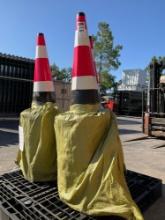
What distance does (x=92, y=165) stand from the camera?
2492 millimetres

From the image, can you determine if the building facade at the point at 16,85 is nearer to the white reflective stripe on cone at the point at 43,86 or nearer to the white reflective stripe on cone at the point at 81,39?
the white reflective stripe on cone at the point at 43,86

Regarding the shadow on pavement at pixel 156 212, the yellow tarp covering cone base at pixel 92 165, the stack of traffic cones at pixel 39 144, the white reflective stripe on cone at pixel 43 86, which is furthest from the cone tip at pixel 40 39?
the shadow on pavement at pixel 156 212

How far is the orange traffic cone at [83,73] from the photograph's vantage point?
2.91 meters

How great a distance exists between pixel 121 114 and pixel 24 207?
81.1 feet

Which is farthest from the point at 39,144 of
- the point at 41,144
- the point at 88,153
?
the point at 88,153

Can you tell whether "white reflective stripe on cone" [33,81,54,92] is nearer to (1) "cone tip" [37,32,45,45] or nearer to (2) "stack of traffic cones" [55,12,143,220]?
(1) "cone tip" [37,32,45,45]

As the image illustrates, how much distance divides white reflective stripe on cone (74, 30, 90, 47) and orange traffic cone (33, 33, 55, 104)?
2.62 feet

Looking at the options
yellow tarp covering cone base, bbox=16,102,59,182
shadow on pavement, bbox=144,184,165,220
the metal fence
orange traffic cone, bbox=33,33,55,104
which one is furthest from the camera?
the metal fence

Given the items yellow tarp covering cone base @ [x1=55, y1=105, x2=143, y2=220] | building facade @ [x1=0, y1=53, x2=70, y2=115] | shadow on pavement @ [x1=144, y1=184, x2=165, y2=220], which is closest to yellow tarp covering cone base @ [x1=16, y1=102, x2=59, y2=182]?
yellow tarp covering cone base @ [x1=55, y1=105, x2=143, y2=220]

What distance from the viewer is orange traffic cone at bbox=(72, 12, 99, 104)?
291 cm

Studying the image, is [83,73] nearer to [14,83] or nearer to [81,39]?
[81,39]

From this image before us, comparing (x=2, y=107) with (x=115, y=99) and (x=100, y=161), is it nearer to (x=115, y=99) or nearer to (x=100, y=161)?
(x=100, y=161)

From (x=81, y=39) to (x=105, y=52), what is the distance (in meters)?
29.5

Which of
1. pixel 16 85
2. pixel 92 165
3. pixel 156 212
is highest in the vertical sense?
pixel 16 85
